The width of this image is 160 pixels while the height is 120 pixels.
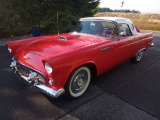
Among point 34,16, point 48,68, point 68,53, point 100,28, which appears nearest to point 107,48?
point 100,28

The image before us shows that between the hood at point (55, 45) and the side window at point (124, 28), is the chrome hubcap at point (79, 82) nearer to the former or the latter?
the hood at point (55, 45)

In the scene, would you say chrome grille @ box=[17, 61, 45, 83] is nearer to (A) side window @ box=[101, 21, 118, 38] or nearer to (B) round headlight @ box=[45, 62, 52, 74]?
(B) round headlight @ box=[45, 62, 52, 74]

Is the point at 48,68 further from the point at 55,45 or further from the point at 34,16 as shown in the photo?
the point at 34,16

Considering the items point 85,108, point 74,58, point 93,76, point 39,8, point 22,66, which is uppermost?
point 39,8

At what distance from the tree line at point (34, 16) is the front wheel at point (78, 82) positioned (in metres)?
5.35

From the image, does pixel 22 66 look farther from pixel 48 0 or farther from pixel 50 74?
pixel 48 0

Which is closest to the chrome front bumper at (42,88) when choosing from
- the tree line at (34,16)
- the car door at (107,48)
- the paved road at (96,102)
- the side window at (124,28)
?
Result: the paved road at (96,102)

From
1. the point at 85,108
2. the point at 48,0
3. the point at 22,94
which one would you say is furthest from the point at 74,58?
the point at 48,0

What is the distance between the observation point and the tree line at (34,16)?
772cm

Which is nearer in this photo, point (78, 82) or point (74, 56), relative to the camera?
point (74, 56)

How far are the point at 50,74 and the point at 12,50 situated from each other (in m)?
1.34

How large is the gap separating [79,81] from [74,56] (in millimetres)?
608

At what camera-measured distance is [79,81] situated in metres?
3.05

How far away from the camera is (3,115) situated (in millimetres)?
2555
